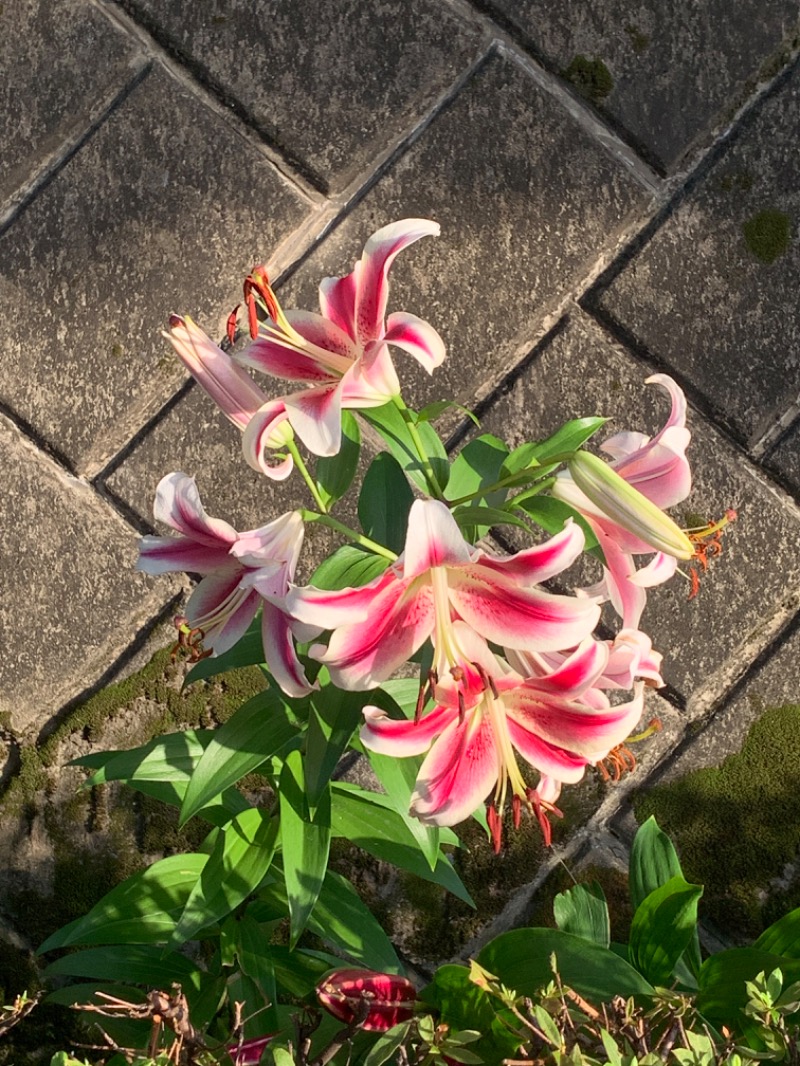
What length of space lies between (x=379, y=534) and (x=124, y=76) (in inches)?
41.3

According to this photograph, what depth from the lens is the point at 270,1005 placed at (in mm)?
1095

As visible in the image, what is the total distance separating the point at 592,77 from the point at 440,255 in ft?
1.18

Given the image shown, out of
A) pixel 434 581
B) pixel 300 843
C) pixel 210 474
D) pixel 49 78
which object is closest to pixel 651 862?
pixel 300 843

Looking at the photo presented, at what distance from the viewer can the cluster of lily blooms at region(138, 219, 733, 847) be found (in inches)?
27.3

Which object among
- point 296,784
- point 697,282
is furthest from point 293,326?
point 697,282

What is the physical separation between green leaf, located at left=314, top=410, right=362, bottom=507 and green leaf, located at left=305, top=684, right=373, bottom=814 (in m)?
0.17

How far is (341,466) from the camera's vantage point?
91 centimetres

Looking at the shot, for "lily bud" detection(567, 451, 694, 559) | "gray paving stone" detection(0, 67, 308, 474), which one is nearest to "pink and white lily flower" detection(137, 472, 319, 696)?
"lily bud" detection(567, 451, 694, 559)

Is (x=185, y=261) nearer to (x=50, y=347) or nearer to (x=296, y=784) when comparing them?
(x=50, y=347)

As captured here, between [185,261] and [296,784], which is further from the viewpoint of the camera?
[185,261]

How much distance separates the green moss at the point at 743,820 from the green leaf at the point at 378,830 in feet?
1.80

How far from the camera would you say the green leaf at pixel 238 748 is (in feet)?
3.20

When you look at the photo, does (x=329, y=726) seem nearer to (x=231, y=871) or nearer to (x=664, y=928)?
(x=231, y=871)

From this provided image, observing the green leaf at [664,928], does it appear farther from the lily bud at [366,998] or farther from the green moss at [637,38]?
the green moss at [637,38]
